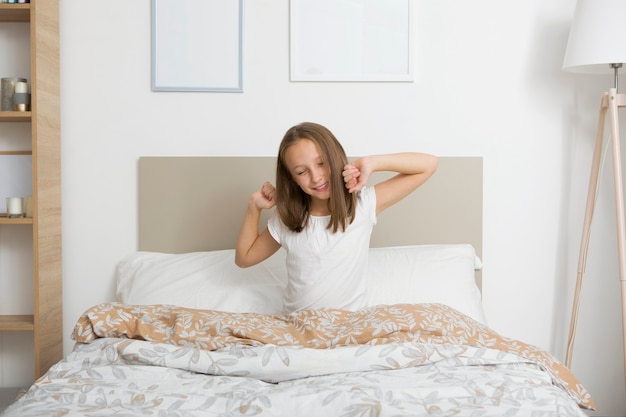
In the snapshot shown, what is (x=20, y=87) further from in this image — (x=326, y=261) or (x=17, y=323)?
(x=326, y=261)

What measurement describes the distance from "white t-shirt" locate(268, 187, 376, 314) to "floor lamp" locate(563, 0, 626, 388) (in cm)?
87

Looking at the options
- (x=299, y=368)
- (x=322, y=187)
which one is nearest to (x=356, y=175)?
(x=322, y=187)

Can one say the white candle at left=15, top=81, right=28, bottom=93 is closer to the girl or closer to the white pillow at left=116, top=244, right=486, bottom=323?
the white pillow at left=116, top=244, right=486, bottom=323

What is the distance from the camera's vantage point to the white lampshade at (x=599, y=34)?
2213 millimetres

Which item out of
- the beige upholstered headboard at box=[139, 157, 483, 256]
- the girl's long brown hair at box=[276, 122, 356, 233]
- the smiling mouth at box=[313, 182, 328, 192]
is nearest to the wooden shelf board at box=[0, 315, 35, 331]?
the beige upholstered headboard at box=[139, 157, 483, 256]

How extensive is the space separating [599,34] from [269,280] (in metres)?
1.34

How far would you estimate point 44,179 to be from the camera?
237 centimetres

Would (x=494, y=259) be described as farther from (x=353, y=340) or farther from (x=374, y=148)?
(x=353, y=340)

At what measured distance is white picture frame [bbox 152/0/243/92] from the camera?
250 centimetres

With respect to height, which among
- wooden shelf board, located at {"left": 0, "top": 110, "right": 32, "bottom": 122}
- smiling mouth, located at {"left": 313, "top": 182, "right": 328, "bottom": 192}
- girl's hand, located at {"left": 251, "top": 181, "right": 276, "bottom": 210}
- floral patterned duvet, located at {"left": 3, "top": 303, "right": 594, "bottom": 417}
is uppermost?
wooden shelf board, located at {"left": 0, "top": 110, "right": 32, "bottom": 122}

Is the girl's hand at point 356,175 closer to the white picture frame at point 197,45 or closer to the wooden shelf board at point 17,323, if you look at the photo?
the white picture frame at point 197,45

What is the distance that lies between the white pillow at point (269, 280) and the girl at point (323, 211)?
6.9 inches

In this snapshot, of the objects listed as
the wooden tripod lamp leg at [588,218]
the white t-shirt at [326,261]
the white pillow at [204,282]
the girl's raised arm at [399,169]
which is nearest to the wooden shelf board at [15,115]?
the white pillow at [204,282]

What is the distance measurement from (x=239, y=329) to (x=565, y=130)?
5.04ft
